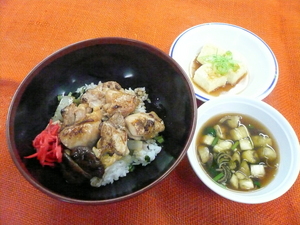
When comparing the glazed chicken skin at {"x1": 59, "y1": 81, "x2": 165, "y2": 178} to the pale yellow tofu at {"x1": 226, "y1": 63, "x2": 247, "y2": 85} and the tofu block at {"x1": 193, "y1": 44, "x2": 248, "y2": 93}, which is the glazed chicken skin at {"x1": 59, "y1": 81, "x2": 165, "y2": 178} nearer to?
the tofu block at {"x1": 193, "y1": 44, "x2": 248, "y2": 93}

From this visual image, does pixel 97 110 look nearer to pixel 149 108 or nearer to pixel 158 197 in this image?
pixel 149 108

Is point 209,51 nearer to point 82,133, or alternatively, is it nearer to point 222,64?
point 222,64

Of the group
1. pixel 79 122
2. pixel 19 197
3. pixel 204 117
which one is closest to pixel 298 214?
pixel 204 117

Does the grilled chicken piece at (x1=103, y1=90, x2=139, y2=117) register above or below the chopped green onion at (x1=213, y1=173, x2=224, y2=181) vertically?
above

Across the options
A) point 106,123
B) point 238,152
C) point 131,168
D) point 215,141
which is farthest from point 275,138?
point 106,123

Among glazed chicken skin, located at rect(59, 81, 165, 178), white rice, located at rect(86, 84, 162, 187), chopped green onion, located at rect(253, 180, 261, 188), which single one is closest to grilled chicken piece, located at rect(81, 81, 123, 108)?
glazed chicken skin, located at rect(59, 81, 165, 178)

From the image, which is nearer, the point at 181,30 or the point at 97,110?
the point at 97,110
